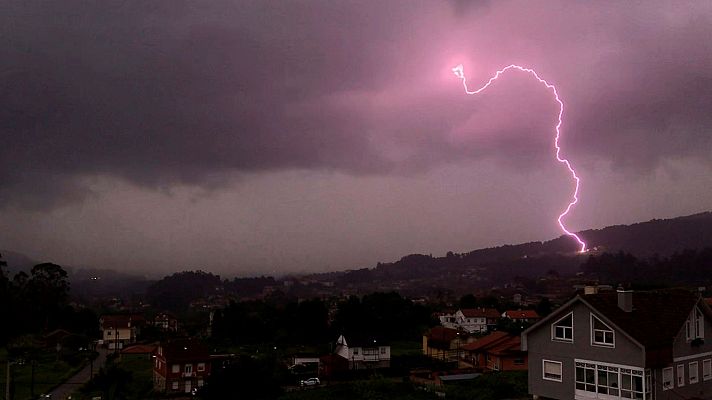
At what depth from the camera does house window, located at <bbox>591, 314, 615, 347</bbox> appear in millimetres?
29469

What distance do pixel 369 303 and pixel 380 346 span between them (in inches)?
1685

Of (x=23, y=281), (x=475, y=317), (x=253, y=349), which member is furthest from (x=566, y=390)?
(x=23, y=281)

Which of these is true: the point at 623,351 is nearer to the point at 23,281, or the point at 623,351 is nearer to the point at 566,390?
the point at 566,390

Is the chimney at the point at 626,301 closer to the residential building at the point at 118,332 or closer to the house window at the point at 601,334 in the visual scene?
the house window at the point at 601,334

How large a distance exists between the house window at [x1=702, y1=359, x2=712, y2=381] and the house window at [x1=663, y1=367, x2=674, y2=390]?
334 centimetres

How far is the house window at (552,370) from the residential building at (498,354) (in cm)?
2546

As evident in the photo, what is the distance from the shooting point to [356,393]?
1954 inches

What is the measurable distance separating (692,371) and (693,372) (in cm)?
14

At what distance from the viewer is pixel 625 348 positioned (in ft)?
94.6

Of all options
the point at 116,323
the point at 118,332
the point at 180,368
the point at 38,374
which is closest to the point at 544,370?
the point at 180,368

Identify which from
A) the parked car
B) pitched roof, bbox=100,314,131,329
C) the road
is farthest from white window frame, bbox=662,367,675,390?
pitched roof, bbox=100,314,131,329

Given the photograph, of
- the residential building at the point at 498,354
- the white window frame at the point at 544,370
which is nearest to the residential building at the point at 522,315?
the residential building at the point at 498,354

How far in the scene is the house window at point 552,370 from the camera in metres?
31.9

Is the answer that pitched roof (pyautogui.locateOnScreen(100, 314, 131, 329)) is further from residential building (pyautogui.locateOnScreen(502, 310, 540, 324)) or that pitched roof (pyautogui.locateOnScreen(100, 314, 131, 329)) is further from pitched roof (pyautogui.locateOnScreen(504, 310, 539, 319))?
pitched roof (pyautogui.locateOnScreen(504, 310, 539, 319))
